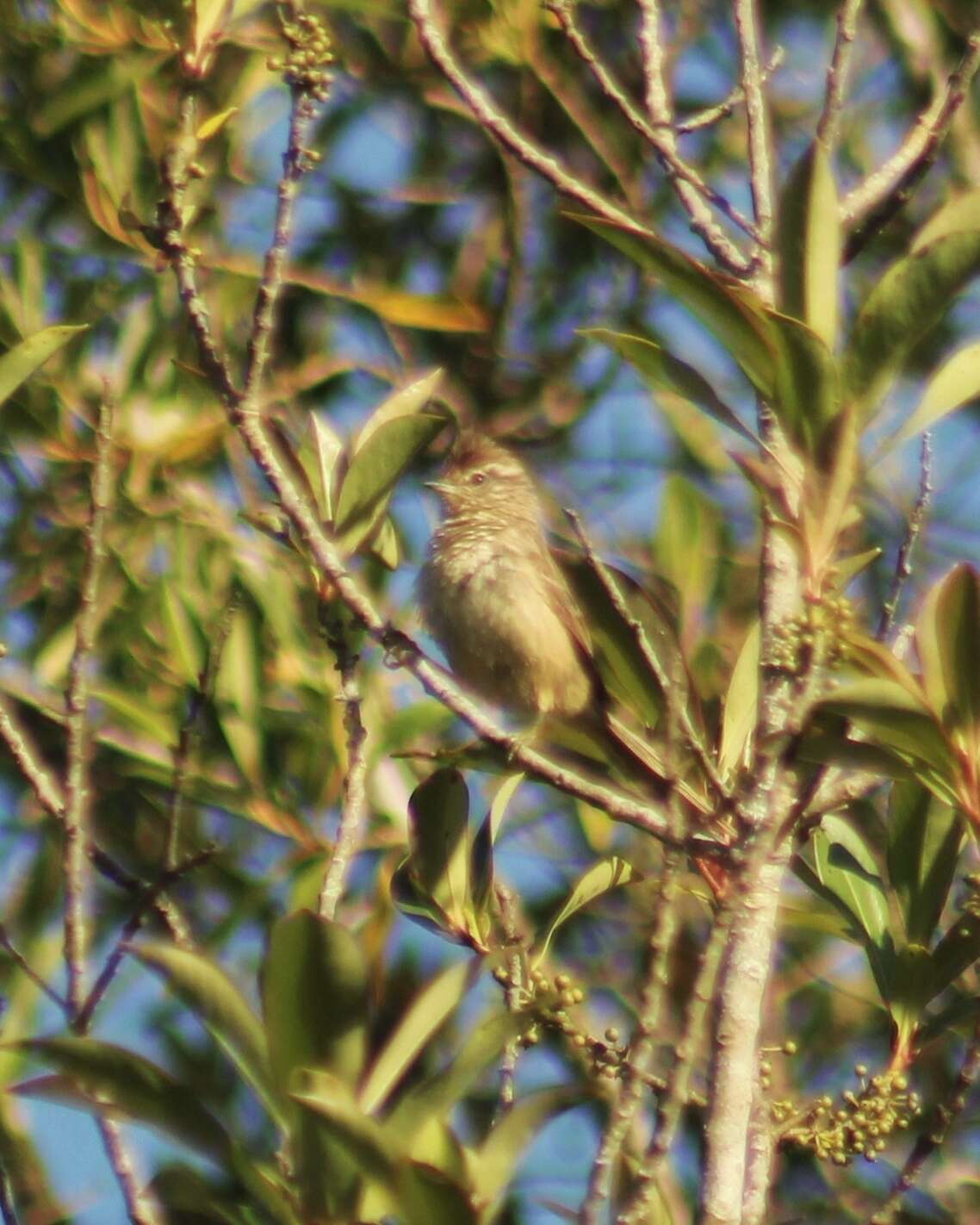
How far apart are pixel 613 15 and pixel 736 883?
474cm

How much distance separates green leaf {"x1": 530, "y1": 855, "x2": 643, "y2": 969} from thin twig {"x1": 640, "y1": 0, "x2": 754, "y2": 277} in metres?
1.00

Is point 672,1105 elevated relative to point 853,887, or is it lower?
lower

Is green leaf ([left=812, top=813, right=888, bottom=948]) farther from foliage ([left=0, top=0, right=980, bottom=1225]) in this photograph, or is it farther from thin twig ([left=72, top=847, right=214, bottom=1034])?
thin twig ([left=72, top=847, right=214, bottom=1034])

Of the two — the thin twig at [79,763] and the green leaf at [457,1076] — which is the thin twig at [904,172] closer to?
the thin twig at [79,763]

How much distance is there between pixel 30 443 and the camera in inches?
210

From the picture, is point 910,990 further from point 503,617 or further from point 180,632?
point 503,617

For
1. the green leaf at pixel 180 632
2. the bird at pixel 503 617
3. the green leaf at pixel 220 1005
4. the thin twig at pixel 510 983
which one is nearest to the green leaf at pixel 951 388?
the thin twig at pixel 510 983

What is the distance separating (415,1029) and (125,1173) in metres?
0.38

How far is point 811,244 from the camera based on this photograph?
2.56m

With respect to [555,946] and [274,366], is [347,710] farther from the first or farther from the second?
[274,366]

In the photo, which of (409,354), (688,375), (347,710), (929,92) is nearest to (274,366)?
(409,354)

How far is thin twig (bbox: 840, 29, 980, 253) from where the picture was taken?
3131 millimetres

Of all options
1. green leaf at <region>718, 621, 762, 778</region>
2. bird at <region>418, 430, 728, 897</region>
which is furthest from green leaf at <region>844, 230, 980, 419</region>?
bird at <region>418, 430, 728, 897</region>


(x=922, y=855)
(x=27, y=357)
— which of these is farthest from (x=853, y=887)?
(x=27, y=357)
